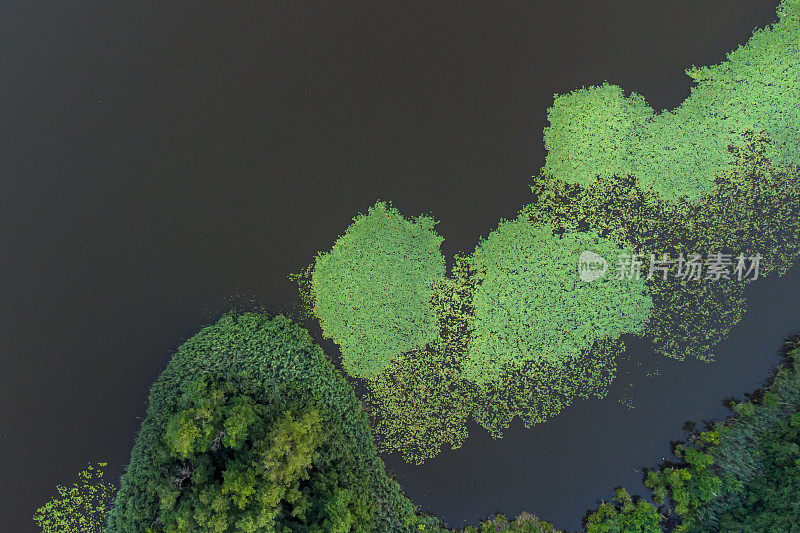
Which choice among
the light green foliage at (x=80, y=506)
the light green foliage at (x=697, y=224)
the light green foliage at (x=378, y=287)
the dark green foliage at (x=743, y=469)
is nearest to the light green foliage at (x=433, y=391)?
the light green foliage at (x=378, y=287)

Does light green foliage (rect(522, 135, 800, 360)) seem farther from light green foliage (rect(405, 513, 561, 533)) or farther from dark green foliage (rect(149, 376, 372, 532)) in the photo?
dark green foliage (rect(149, 376, 372, 532))

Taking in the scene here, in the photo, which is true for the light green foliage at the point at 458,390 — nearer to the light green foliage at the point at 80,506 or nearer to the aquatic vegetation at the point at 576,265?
the aquatic vegetation at the point at 576,265

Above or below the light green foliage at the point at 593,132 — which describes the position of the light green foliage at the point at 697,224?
below

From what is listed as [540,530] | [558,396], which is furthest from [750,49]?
[540,530]

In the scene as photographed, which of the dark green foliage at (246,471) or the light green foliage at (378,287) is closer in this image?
the dark green foliage at (246,471)

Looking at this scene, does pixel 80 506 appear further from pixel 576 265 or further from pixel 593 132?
pixel 593 132

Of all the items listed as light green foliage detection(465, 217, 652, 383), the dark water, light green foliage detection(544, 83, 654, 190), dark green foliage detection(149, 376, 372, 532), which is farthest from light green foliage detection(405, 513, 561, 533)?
light green foliage detection(544, 83, 654, 190)

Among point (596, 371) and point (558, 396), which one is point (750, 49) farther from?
point (558, 396)

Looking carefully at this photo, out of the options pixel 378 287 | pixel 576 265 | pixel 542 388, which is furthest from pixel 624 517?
pixel 378 287
